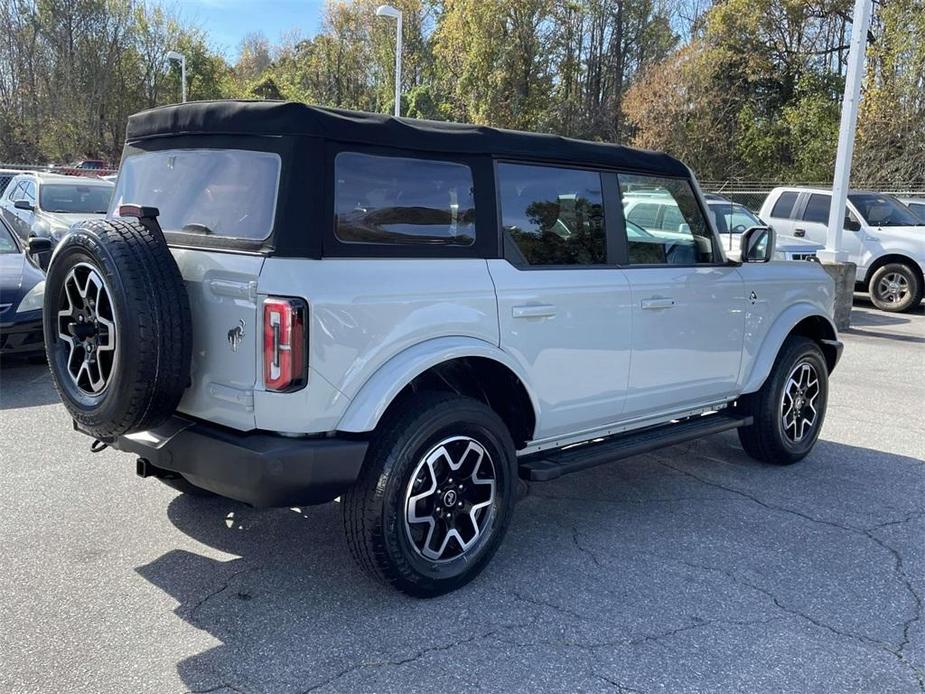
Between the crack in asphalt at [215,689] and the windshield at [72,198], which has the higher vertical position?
the windshield at [72,198]

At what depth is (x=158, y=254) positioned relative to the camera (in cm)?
304

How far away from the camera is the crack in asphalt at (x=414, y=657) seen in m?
2.81

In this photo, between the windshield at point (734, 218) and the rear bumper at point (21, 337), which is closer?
the rear bumper at point (21, 337)

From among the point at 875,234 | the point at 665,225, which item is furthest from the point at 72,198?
the point at 875,234

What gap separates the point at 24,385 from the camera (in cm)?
690

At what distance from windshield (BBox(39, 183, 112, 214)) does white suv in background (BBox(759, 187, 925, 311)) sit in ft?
36.7

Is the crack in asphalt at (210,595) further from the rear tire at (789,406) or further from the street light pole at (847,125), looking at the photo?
the street light pole at (847,125)

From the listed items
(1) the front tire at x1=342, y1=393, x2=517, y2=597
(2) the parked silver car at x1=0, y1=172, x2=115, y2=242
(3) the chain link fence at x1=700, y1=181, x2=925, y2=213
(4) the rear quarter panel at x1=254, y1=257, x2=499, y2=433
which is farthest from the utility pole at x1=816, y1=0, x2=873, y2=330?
(2) the parked silver car at x1=0, y1=172, x2=115, y2=242

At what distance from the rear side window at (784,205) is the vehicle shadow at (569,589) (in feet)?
32.1

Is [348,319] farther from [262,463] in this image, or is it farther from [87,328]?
[87,328]

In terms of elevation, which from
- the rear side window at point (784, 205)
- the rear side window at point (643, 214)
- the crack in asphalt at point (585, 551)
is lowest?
the crack in asphalt at point (585, 551)

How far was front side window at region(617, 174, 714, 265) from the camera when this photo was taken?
4402 millimetres

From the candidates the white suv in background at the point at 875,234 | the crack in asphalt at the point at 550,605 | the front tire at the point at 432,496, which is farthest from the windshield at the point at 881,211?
the crack in asphalt at the point at 550,605

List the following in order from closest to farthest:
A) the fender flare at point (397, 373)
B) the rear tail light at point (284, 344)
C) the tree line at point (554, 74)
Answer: the rear tail light at point (284, 344)
the fender flare at point (397, 373)
the tree line at point (554, 74)
